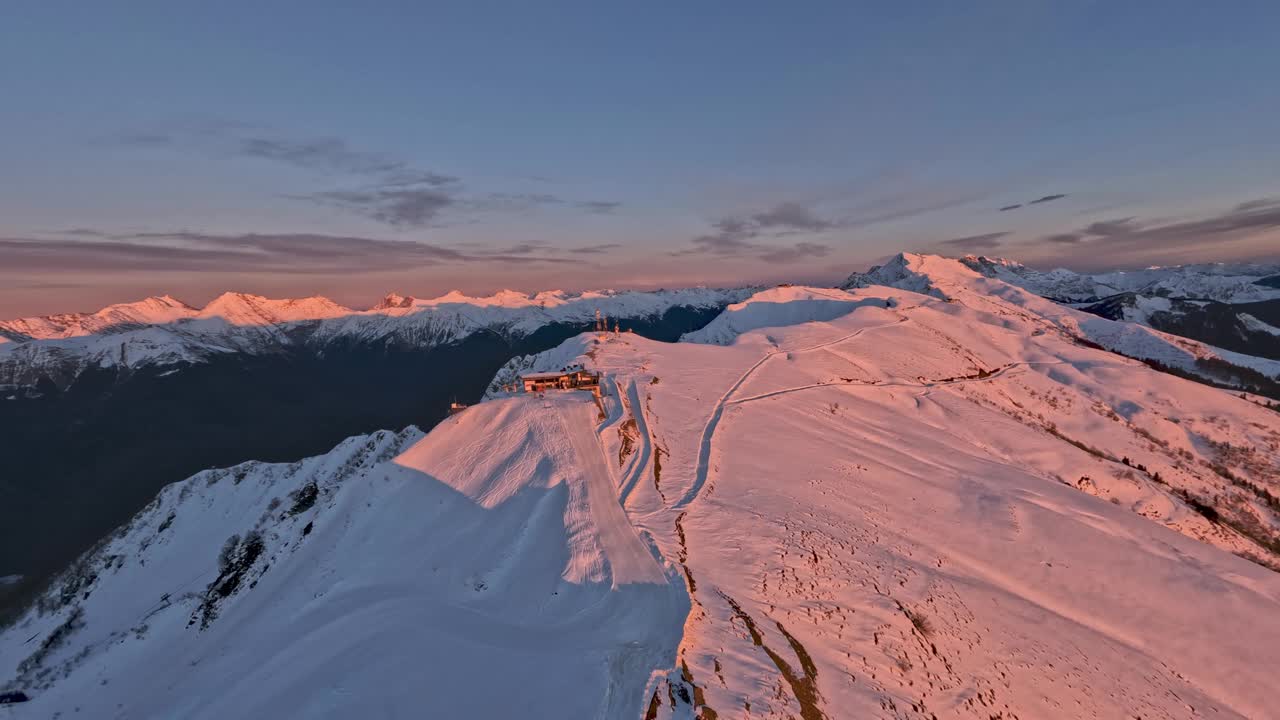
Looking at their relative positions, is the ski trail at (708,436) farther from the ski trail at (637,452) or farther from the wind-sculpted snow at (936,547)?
the ski trail at (637,452)

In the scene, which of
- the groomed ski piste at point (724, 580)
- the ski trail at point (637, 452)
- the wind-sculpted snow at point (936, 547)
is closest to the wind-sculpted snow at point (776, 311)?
the wind-sculpted snow at point (936, 547)

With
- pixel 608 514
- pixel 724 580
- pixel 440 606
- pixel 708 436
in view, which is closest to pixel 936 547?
pixel 724 580

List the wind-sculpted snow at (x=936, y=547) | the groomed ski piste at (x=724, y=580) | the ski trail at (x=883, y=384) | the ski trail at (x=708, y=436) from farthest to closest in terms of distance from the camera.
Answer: the ski trail at (x=883, y=384) → the ski trail at (x=708, y=436) → the wind-sculpted snow at (x=936, y=547) → the groomed ski piste at (x=724, y=580)

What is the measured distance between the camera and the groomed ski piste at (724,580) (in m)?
19.0

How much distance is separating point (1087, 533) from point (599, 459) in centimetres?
4135

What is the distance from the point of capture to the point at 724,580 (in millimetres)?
24453

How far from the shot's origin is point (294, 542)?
36.8 meters

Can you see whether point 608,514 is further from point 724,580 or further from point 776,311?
point 776,311

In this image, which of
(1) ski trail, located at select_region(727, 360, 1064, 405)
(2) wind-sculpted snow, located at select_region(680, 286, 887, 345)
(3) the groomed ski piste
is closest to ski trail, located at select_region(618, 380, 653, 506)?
(3) the groomed ski piste

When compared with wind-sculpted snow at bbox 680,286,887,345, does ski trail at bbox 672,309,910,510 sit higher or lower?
lower

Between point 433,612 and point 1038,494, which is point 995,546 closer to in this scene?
point 1038,494

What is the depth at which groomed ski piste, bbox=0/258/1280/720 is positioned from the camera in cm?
1902

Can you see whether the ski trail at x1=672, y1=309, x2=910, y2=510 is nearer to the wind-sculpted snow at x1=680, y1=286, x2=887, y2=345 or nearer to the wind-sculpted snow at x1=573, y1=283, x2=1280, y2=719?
the wind-sculpted snow at x1=573, y1=283, x2=1280, y2=719

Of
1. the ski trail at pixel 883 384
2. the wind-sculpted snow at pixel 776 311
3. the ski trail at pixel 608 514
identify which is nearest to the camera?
the ski trail at pixel 608 514
